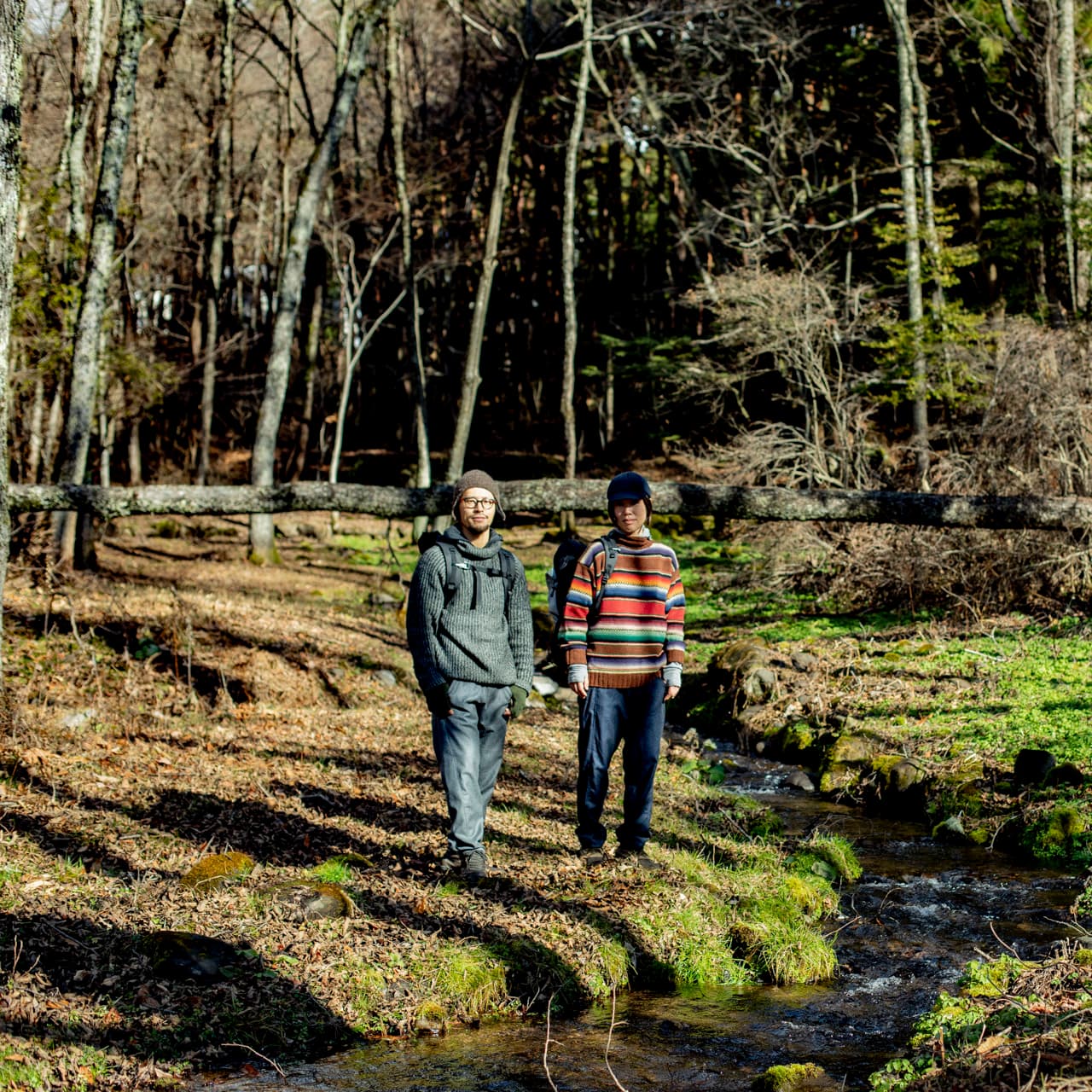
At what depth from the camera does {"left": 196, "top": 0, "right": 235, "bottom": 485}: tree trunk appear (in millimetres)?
Result: 19094

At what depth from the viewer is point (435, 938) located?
17.0ft

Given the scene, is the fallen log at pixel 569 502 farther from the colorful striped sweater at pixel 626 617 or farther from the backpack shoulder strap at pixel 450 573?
the backpack shoulder strap at pixel 450 573

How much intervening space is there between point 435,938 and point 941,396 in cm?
1521

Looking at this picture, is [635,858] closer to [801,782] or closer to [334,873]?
[334,873]

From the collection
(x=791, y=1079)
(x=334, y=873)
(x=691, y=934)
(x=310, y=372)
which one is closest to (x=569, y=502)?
(x=334, y=873)

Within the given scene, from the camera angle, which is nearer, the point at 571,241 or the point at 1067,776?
the point at 1067,776

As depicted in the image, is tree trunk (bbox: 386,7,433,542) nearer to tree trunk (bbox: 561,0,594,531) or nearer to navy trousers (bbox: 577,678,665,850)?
tree trunk (bbox: 561,0,594,531)

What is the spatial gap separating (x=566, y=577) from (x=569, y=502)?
13.5 feet

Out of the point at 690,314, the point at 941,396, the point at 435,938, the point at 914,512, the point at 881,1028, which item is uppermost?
the point at 690,314

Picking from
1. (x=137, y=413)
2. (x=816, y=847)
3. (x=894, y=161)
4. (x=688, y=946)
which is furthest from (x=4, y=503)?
(x=894, y=161)

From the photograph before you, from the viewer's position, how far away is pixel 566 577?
6055mm

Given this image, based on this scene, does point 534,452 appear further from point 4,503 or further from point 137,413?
point 4,503

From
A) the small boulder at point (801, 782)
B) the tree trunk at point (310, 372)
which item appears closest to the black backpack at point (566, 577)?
the small boulder at point (801, 782)

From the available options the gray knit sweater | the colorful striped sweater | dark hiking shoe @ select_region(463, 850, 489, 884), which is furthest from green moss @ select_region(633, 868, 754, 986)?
the gray knit sweater
